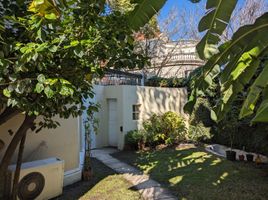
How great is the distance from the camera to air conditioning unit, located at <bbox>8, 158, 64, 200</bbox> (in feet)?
18.3

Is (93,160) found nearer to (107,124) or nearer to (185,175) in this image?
(107,124)

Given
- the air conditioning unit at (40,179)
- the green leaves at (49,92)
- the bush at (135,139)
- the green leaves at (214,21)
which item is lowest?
the air conditioning unit at (40,179)

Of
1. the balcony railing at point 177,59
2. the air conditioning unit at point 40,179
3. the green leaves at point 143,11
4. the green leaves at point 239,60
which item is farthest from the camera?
the balcony railing at point 177,59

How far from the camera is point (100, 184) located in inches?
286

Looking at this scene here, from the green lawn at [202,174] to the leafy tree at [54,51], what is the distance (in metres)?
3.74

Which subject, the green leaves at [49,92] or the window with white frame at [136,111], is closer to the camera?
the green leaves at [49,92]

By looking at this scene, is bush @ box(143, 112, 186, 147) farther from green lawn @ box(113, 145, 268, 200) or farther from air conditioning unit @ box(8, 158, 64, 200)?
air conditioning unit @ box(8, 158, 64, 200)

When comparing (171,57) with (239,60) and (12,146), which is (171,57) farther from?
(239,60)

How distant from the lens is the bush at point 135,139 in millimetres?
11742

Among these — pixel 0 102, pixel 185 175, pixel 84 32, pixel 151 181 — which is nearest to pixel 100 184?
pixel 151 181

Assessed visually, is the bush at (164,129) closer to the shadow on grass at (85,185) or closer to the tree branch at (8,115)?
the shadow on grass at (85,185)

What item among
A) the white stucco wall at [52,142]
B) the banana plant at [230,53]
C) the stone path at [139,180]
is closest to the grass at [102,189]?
the stone path at [139,180]

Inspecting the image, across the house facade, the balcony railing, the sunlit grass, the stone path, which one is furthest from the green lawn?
the balcony railing

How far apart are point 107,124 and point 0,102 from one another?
8702 mm
